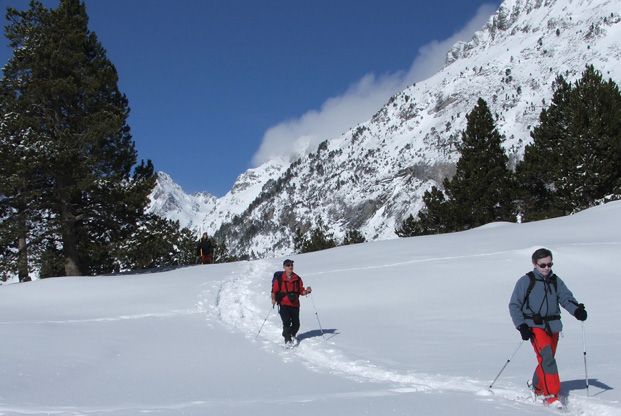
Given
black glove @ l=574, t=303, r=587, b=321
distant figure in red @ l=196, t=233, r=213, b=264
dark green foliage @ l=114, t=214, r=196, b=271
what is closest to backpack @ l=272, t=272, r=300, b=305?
black glove @ l=574, t=303, r=587, b=321

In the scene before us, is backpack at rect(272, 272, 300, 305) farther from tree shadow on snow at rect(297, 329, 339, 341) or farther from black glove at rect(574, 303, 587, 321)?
black glove at rect(574, 303, 587, 321)

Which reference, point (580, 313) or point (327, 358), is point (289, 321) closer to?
point (327, 358)

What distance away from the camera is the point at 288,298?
11.4 metres

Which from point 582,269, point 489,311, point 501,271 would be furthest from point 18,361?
point 582,269

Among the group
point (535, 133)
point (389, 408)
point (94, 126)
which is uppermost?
point (535, 133)

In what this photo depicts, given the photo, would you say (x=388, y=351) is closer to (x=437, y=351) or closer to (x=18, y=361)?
(x=437, y=351)

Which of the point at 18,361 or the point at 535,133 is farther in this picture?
the point at 535,133

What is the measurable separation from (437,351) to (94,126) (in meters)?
16.8

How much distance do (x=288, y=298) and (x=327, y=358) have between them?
2.01m

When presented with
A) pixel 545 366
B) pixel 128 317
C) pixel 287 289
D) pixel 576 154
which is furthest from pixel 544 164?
pixel 545 366

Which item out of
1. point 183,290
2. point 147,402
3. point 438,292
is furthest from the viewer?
point 183,290

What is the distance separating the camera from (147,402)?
6.24m

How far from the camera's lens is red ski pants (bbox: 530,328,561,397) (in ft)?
20.7

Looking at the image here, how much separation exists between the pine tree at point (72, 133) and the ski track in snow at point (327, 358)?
6.47 meters
